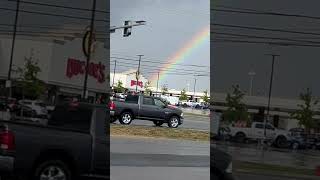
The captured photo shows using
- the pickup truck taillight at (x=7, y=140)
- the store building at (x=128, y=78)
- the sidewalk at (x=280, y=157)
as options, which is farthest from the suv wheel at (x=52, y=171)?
the sidewalk at (x=280, y=157)

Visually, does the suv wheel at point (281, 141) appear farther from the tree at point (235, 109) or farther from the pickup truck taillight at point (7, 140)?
the pickup truck taillight at point (7, 140)

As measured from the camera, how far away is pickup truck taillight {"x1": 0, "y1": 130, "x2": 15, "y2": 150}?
4.72m

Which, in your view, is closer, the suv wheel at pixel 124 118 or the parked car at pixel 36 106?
the parked car at pixel 36 106

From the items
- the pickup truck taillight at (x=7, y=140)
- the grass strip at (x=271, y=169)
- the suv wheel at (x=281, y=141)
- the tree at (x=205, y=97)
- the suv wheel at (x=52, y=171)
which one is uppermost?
the tree at (x=205, y=97)

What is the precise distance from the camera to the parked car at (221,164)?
13.4 ft

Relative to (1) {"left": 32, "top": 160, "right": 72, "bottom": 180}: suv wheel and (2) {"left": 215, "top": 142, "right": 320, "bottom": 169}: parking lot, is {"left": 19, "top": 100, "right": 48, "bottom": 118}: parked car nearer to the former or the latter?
(1) {"left": 32, "top": 160, "right": 72, "bottom": 180}: suv wheel

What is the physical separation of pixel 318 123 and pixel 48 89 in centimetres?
228

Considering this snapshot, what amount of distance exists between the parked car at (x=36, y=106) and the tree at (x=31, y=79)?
0.24ft

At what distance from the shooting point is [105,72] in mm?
4570

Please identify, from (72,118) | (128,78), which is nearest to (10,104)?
(72,118)

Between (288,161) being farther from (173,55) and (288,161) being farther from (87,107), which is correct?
(87,107)

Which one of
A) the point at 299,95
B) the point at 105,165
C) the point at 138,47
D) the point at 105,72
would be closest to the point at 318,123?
the point at 299,95

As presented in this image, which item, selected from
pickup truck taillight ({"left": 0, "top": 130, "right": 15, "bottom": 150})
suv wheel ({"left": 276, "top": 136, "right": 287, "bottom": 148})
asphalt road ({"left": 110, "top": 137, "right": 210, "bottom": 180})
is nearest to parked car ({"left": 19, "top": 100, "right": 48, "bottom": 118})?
pickup truck taillight ({"left": 0, "top": 130, "right": 15, "bottom": 150})

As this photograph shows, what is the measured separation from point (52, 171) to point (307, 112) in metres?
2.59
